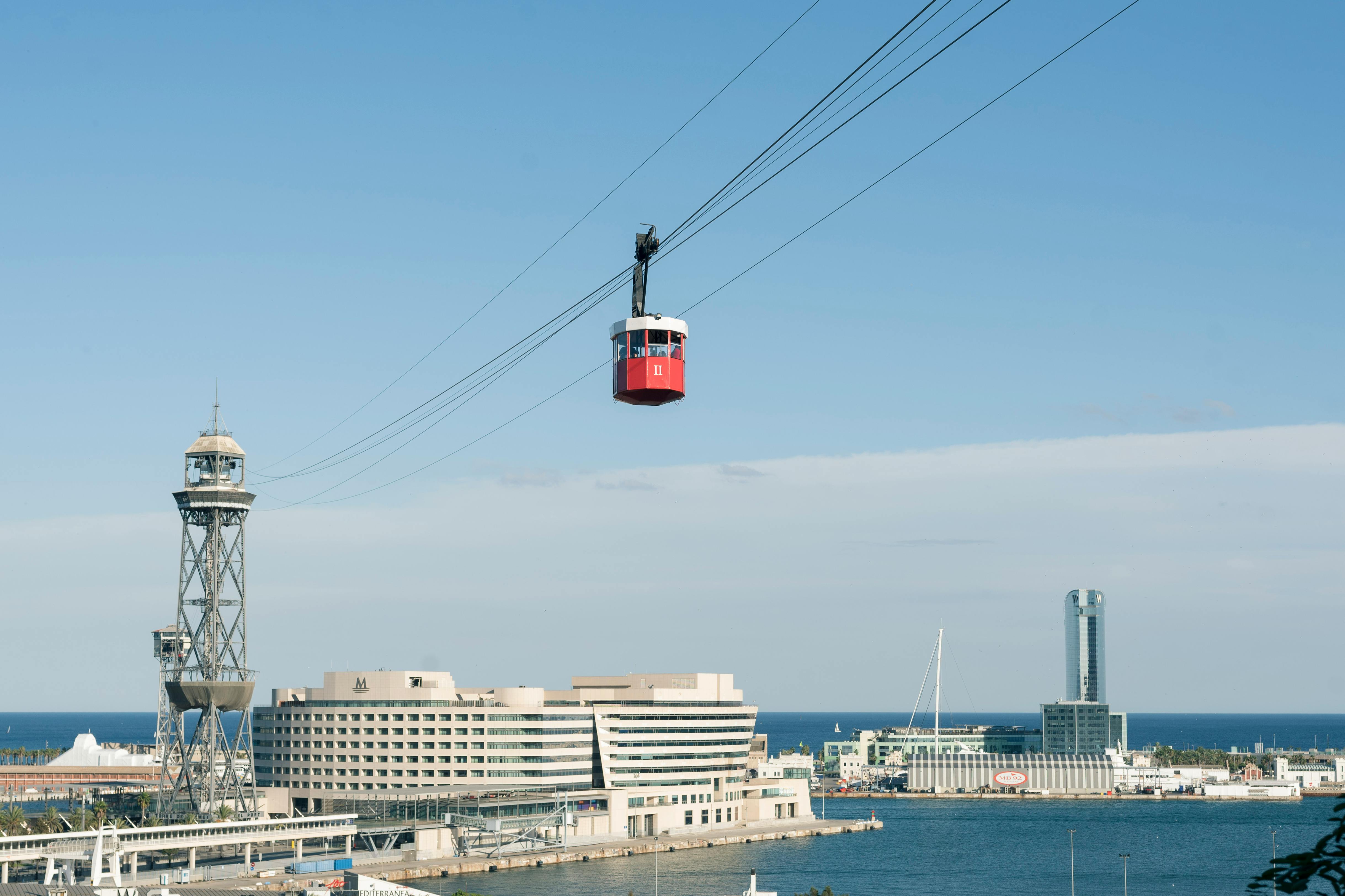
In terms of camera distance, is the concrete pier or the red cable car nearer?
the red cable car

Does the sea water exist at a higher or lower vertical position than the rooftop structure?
lower

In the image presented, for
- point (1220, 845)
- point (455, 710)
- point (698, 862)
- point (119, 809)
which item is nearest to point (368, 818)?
point (455, 710)

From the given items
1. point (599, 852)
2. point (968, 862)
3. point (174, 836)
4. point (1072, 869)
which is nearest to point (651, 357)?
point (174, 836)

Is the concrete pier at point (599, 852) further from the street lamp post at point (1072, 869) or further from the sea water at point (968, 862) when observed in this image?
the street lamp post at point (1072, 869)

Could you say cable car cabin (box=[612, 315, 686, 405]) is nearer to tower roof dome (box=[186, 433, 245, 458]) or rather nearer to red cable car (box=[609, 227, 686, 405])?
red cable car (box=[609, 227, 686, 405])

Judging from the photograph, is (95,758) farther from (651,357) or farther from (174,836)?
(651,357)

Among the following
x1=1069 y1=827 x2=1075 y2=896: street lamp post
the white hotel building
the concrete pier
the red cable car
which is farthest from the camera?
the white hotel building

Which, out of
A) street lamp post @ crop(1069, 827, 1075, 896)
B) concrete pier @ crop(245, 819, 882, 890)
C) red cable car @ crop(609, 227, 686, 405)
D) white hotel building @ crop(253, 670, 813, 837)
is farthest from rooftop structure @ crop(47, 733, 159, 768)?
red cable car @ crop(609, 227, 686, 405)
